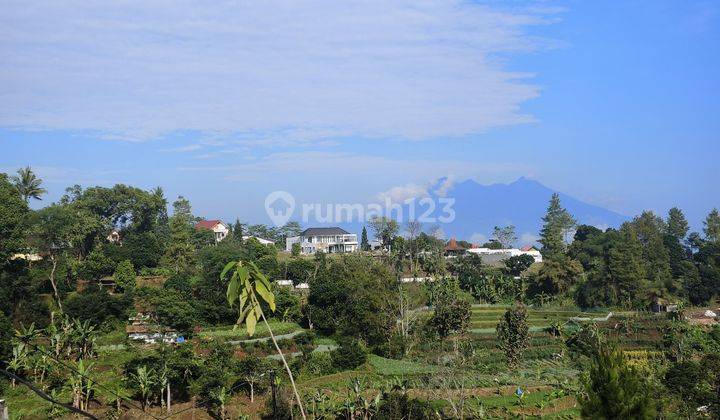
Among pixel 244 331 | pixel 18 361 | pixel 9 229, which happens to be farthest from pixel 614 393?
pixel 9 229

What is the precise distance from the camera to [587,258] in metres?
46.2

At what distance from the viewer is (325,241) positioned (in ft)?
213

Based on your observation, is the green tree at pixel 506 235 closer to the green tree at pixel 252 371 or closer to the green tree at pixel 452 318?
the green tree at pixel 452 318

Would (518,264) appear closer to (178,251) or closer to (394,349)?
(394,349)

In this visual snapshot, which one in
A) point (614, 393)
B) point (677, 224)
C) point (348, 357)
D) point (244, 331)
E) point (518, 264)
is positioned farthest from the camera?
point (677, 224)

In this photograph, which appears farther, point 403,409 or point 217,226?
point 217,226

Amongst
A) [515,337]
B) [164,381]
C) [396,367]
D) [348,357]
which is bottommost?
[396,367]

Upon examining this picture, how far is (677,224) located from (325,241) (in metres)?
31.2

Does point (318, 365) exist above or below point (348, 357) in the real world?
below

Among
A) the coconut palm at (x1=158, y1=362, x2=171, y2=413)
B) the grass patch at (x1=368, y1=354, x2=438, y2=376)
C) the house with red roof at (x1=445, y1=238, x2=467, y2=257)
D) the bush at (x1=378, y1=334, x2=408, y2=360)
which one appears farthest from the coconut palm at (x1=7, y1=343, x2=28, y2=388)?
the house with red roof at (x1=445, y1=238, x2=467, y2=257)

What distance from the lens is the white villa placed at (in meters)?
63.9

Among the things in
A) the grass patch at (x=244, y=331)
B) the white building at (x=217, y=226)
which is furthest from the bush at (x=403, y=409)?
the white building at (x=217, y=226)

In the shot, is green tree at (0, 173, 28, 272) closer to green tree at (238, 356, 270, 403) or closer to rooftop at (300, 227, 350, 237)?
green tree at (238, 356, 270, 403)

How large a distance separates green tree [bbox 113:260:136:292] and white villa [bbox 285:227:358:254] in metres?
30.9
